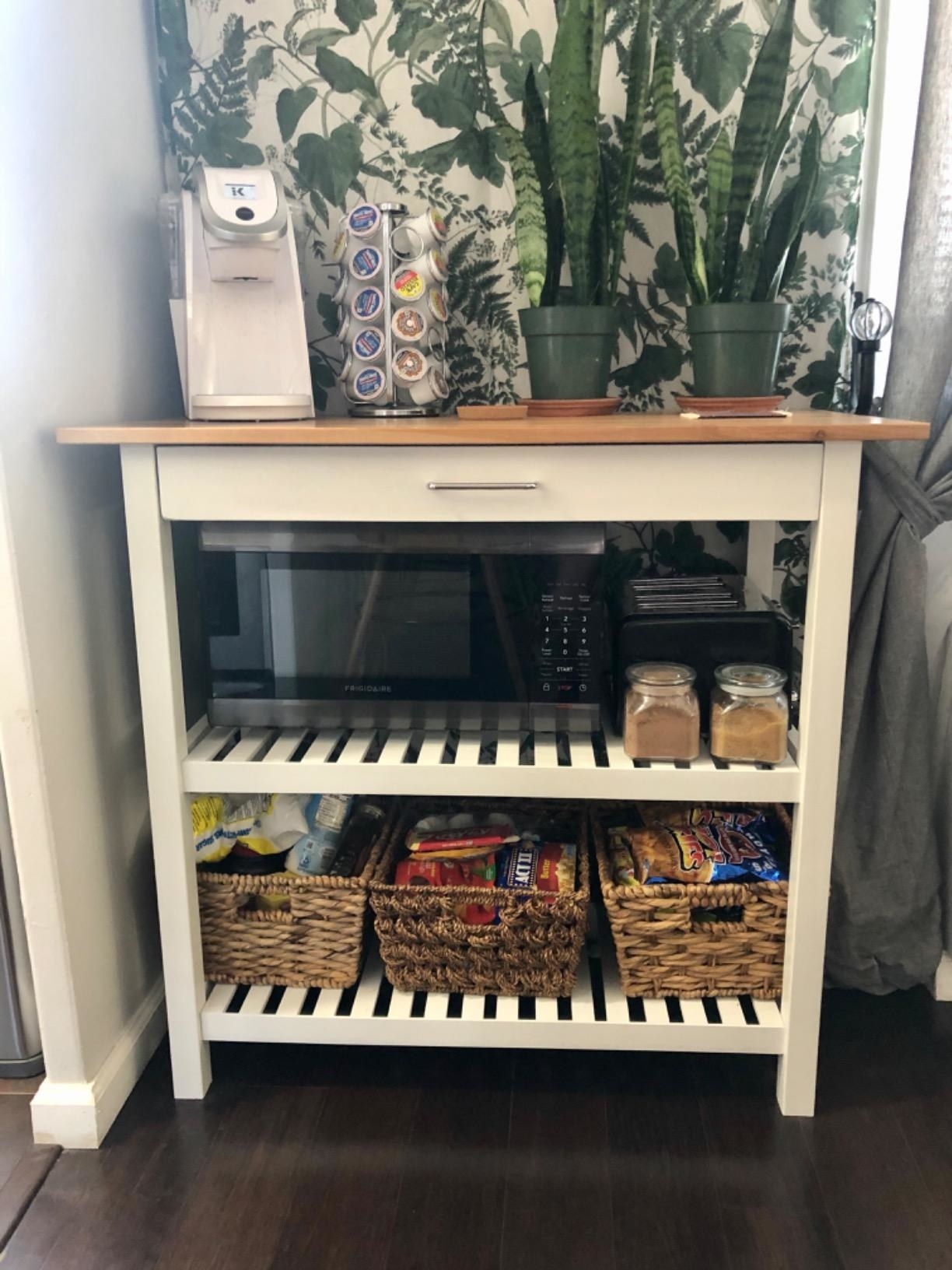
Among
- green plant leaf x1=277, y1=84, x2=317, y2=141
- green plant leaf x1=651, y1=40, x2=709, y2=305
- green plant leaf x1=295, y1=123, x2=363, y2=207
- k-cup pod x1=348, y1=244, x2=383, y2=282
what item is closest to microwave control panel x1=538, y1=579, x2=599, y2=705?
green plant leaf x1=651, y1=40, x2=709, y2=305

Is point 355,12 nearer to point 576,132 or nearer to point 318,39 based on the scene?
point 318,39

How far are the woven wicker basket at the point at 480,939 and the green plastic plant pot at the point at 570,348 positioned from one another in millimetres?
687

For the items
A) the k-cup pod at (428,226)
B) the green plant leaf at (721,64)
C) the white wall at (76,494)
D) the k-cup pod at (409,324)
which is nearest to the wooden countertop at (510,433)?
the white wall at (76,494)

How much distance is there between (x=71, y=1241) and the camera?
3.94 feet

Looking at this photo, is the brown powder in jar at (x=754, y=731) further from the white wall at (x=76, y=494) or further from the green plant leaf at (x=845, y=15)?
the green plant leaf at (x=845, y=15)

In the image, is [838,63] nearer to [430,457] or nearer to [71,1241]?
[430,457]

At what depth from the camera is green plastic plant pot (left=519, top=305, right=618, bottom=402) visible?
1.39m

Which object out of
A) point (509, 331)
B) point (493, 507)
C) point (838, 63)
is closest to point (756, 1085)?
point (493, 507)

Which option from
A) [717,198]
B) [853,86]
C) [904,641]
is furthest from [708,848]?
[853,86]

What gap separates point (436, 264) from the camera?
1.50 m

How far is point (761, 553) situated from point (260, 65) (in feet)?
3.67

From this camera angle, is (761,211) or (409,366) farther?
(409,366)

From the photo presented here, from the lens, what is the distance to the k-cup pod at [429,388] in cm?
151

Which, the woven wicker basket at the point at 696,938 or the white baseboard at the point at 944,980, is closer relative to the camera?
the woven wicker basket at the point at 696,938
